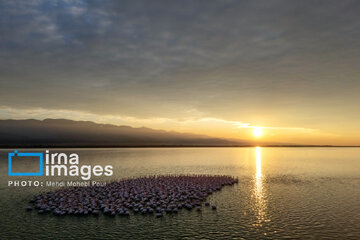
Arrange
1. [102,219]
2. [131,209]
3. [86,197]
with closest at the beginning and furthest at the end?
1. [102,219]
2. [131,209]
3. [86,197]

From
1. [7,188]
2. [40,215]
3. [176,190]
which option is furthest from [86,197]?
[7,188]

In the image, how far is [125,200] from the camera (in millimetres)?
37469

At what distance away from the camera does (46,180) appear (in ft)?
190

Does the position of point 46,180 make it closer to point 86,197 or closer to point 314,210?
point 86,197

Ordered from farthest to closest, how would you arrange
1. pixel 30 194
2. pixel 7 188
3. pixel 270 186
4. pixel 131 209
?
pixel 270 186 → pixel 7 188 → pixel 30 194 → pixel 131 209

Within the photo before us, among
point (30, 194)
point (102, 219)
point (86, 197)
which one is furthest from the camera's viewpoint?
point (30, 194)

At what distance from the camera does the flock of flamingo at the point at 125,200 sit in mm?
32688

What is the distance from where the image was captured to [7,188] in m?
47.8

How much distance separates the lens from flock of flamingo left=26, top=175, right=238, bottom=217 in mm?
32688

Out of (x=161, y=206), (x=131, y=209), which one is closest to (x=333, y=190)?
(x=161, y=206)

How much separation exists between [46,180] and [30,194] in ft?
51.7

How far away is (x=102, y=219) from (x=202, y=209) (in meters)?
12.8

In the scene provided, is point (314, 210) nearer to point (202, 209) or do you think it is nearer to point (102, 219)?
point (202, 209)

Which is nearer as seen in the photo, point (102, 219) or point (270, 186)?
point (102, 219)
